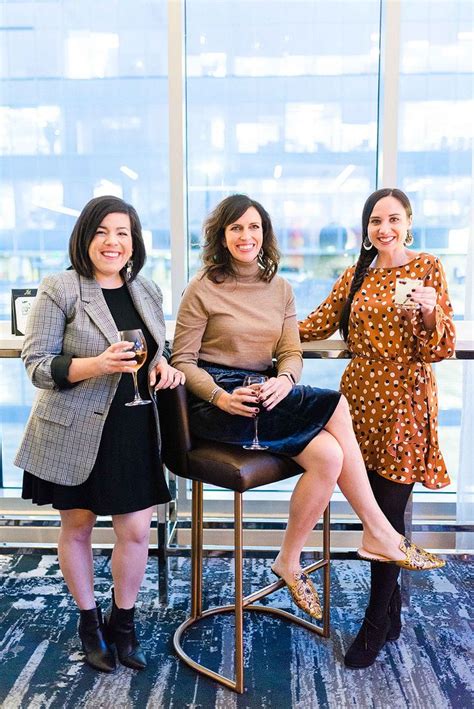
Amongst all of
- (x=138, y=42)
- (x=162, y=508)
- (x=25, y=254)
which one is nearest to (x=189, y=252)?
(x=25, y=254)

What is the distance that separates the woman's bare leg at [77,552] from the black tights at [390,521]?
89 cm

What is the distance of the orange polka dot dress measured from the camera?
6.95 feet

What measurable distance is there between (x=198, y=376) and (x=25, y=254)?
1413mm

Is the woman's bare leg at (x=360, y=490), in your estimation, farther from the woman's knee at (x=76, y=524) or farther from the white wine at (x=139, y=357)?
the woman's knee at (x=76, y=524)

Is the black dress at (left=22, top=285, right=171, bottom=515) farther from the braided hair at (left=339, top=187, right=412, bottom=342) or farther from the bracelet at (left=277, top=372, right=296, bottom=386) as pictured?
the braided hair at (left=339, top=187, right=412, bottom=342)

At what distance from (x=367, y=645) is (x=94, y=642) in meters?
0.84

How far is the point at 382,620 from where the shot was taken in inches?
83.2

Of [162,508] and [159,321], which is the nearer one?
[159,321]

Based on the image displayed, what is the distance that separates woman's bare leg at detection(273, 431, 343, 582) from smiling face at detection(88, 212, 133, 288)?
30.5 inches

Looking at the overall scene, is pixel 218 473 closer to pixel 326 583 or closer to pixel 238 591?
pixel 238 591

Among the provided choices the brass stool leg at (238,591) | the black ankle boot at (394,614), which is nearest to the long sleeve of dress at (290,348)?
the brass stool leg at (238,591)

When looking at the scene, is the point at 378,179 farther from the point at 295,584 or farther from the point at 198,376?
the point at 295,584

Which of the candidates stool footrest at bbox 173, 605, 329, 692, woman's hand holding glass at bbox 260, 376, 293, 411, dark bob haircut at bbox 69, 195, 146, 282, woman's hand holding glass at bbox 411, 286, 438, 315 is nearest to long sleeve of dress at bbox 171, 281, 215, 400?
Result: woman's hand holding glass at bbox 260, 376, 293, 411

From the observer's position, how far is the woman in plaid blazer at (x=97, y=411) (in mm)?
1900
